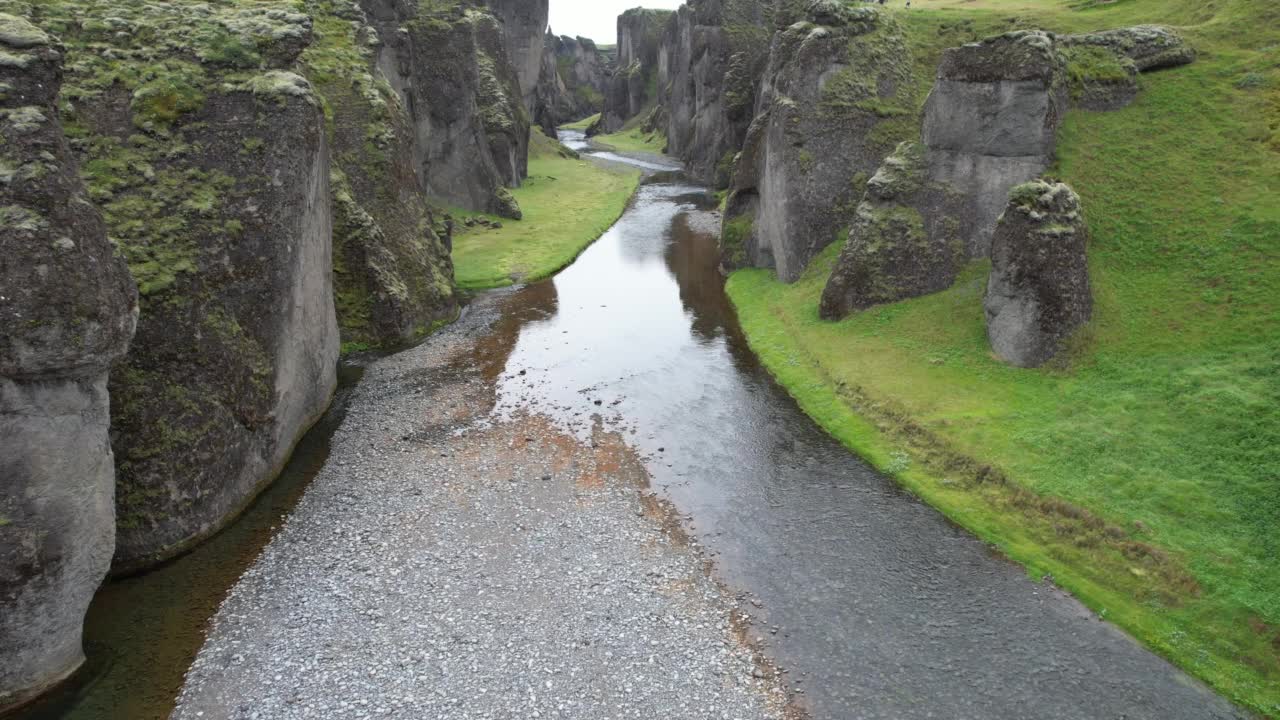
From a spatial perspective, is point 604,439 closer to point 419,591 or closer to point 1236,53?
point 419,591

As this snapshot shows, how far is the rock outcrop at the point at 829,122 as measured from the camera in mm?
49469

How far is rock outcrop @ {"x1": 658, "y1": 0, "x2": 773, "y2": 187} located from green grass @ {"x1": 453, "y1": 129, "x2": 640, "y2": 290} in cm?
1085

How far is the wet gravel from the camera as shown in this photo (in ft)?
63.7

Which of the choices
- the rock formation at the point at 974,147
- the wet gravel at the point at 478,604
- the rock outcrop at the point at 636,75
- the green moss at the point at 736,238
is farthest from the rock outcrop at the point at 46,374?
the rock outcrop at the point at 636,75

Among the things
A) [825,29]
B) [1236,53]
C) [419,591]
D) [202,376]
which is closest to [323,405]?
[202,376]

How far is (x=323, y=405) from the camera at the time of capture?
35.4m

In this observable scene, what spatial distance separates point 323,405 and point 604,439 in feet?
43.6

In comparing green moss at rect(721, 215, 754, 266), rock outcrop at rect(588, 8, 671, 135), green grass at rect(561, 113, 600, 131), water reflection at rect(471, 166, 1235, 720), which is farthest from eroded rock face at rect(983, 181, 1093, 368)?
green grass at rect(561, 113, 600, 131)

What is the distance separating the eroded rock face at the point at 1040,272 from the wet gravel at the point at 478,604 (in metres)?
18.0

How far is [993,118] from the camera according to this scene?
3978 centimetres

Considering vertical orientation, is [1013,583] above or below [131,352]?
below

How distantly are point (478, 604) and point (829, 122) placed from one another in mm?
39441

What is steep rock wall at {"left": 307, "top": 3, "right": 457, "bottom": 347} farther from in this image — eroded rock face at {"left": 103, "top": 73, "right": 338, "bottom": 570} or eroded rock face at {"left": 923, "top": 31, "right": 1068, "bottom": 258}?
eroded rock face at {"left": 923, "top": 31, "right": 1068, "bottom": 258}

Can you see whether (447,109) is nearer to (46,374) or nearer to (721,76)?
(721,76)
